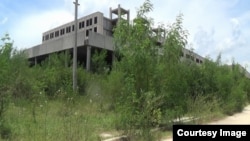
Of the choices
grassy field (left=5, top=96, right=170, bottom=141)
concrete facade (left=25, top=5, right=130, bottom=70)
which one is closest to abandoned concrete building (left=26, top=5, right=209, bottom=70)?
concrete facade (left=25, top=5, right=130, bottom=70)

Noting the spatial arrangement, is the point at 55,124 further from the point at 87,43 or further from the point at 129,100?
the point at 87,43

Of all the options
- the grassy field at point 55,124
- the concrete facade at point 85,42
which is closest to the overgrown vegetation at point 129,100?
the grassy field at point 55,124

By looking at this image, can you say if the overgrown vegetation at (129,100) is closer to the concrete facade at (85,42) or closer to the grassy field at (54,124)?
the grassy field at (54,124)

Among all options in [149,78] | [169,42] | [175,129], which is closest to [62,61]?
[169,42]

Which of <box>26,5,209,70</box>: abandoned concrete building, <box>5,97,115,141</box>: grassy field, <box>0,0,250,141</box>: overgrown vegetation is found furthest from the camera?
<box>26,5,209,70</box>: abandoned concrete building

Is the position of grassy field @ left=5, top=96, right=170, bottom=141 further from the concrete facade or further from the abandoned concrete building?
the concrete facade

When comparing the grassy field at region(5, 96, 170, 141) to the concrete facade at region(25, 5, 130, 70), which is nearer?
the grassy field at region(5, 96, 170, 141)

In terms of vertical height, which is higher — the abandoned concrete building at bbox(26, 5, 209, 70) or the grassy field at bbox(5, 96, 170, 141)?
the abandoned concrete building at bbox(26, 5, 209, 70)

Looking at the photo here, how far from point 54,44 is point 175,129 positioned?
45431 millimetres

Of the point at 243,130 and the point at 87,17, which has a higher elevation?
the point at 87,17

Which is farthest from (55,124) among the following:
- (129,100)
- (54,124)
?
(129,100)

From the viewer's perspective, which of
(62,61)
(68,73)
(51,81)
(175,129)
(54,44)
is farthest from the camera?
(54,44)

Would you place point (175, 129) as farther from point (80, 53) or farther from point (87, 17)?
point (87, 17)

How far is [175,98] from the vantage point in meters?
15.9
